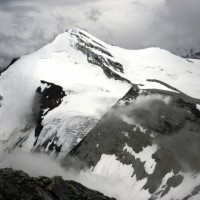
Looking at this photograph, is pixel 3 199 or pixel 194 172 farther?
pixel 194 172

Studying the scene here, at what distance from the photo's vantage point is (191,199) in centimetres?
17112

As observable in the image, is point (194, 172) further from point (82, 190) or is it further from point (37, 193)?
point (37, 193)

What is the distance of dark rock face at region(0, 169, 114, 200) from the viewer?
403 feet

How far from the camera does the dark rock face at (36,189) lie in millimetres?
122812

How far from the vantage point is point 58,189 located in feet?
439

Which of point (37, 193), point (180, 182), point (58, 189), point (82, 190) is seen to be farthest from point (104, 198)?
point (180, 182)

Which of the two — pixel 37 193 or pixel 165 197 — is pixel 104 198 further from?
pixel 165 197

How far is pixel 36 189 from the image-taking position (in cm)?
12719

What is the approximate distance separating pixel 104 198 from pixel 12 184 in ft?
110

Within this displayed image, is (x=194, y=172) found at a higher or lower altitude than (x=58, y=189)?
higher

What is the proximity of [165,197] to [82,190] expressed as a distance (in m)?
54.1

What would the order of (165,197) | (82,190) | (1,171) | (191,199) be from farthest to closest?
(165,197)
(191,199)
(82,190)
(1,171)

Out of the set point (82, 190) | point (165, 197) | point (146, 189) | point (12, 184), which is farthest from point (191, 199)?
point (12, 184)

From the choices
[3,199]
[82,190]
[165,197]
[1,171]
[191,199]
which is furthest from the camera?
[165,197]
